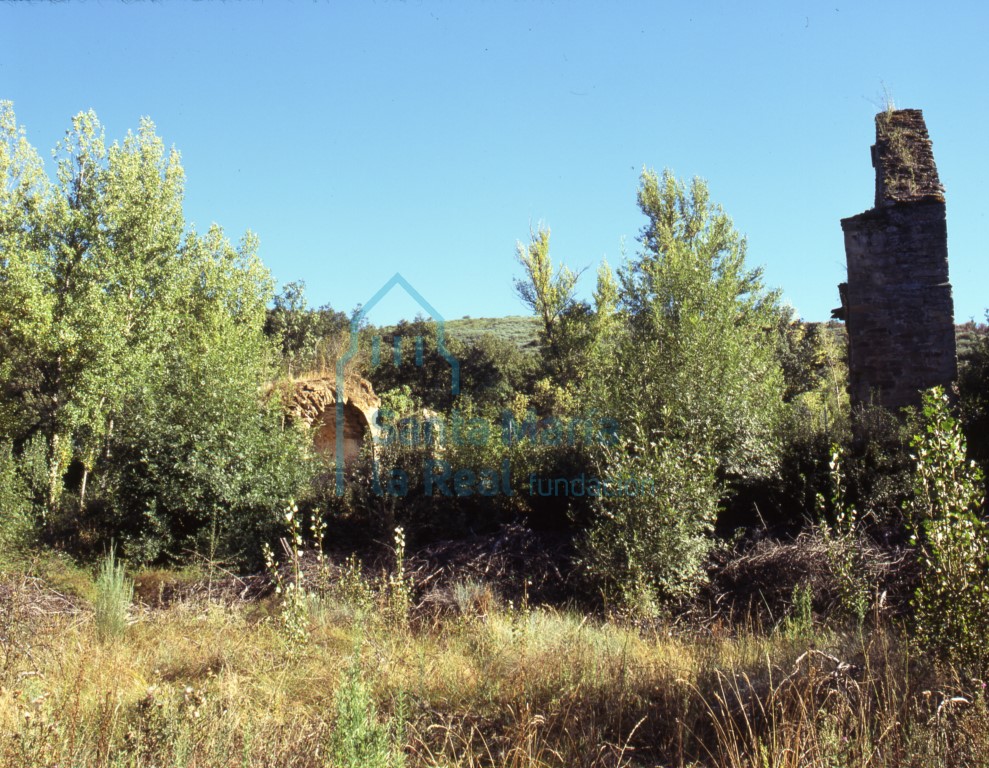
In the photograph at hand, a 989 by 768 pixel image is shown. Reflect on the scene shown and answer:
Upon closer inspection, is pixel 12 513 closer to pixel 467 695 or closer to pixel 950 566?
pixel 467 695

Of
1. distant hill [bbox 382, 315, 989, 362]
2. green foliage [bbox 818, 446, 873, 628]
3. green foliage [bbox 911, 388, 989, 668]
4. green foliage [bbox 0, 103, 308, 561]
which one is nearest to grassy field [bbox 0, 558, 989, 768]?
green foliage [bbox 911, 388, 989, 668]

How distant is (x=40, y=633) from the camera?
239 inches

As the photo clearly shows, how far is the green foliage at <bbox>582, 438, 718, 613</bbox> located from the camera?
24.8 feet

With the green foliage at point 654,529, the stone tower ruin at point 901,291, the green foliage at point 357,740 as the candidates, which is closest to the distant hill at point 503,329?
the stone tower ruin at point 901,291

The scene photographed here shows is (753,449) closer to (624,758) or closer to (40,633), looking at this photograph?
(624,758)

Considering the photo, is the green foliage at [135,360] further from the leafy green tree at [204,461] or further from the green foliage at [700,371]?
the green foliage at [700,371]

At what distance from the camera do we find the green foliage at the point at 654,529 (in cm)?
757

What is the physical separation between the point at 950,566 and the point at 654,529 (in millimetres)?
3733

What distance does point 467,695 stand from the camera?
14.9ft

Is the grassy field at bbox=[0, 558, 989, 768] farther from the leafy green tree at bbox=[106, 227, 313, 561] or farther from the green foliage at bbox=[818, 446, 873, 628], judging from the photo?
the leafy green tree at bbox=[106, 227, 313, 561]

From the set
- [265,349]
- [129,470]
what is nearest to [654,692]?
[129,470]

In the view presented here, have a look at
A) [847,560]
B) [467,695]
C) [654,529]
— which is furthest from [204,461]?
[847,560]

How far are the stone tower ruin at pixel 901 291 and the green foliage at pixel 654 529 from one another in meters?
4.26

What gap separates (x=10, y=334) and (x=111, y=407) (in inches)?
79.7
